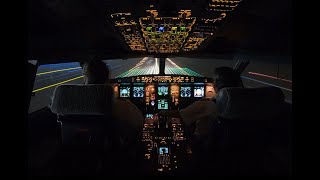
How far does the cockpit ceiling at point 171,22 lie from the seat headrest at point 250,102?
2.50 feet

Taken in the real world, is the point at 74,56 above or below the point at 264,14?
below

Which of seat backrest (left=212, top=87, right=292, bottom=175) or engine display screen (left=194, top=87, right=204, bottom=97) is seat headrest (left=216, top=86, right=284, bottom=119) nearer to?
seat backrest (left=212, top=87, right=292, bottom=175)

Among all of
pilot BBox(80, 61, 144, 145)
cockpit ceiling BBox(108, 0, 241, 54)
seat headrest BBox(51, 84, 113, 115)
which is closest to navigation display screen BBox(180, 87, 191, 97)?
cockpit ceiling BBox(108, 0, 241, 54)

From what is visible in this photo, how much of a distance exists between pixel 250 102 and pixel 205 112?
2.07 feet

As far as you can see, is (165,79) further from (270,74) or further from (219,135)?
(270,74)

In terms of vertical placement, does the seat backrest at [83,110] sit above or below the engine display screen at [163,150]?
above

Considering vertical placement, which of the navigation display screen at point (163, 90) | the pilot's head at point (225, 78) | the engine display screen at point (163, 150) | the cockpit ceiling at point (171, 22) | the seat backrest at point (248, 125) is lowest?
the engine display screen at point (163, 150)

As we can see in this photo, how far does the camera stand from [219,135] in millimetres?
2746

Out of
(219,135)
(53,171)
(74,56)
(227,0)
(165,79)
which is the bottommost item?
(53,171)

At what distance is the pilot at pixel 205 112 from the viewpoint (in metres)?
2.89

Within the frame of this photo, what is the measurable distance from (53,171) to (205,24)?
2.48 m

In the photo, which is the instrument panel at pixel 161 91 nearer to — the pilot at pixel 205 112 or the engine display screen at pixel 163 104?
the engine display screen at pixel 163 104

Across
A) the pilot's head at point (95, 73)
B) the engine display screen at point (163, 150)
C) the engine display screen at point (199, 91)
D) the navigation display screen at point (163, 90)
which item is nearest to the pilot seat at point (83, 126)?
the pilot's head at point (95, 73)

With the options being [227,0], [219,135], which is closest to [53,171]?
[219,135]
